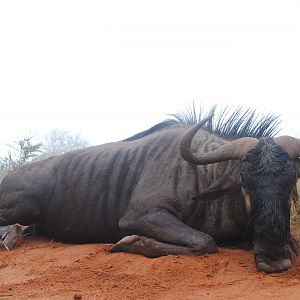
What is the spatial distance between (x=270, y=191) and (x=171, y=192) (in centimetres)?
139

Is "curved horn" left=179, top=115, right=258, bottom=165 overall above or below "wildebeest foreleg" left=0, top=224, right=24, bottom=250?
above

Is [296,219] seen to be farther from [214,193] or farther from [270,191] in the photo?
[270,191]

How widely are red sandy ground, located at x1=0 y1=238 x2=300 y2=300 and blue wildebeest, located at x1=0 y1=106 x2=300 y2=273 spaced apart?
23cm

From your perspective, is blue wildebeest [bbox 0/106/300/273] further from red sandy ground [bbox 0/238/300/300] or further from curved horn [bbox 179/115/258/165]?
red sandy ground [bbox 0/238/300/300]

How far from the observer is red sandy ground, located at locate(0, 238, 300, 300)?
3512 mm

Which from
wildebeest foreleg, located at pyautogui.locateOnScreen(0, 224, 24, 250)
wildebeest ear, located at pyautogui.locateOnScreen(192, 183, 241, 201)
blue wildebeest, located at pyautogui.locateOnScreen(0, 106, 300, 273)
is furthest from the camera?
wildebeest foreleg, located at pyautogui.locateOnScreen(0, 224, 24, 250)

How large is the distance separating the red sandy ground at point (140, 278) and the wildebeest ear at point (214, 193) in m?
0.57

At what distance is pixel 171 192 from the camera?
521 centimetres

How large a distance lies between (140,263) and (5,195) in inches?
112

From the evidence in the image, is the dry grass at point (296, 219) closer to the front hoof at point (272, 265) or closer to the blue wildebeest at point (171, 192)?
the blue wildebeest at point (171, 192)

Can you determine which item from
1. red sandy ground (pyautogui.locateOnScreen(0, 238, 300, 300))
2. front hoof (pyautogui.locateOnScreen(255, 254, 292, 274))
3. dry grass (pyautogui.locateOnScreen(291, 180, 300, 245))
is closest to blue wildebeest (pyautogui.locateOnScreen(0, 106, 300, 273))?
front hoof (pyautogui.locateOnScreen(255, 254, 292, 274))

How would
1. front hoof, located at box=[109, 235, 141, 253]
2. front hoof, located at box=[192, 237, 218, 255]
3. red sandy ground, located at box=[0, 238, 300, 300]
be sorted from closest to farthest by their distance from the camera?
red sandy ground, located at box=[0, 238, 300, 300], front hoof, located at box=[192, 237, 218, 255], front hoof, located at box=[109, 235, 141, 253]

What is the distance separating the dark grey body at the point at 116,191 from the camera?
513 centimetres

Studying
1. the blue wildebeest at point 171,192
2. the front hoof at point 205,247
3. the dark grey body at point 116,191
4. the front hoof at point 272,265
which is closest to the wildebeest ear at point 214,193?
the blue wildebeest at point 171,192
